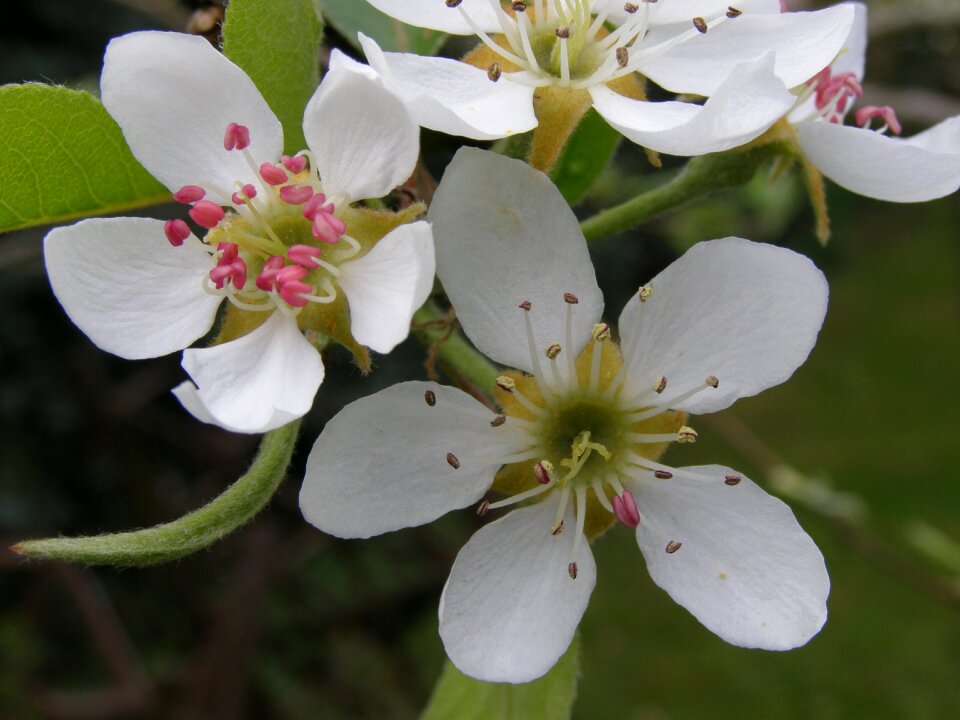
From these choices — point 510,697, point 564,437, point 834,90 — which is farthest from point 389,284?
point 834,90

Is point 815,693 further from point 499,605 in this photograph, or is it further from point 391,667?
point 499,605

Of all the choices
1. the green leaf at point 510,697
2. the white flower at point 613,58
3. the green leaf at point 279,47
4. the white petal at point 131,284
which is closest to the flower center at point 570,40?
the white flower at point 613,58

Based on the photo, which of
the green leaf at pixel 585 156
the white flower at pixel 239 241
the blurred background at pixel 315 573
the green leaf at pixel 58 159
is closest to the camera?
the white flower at pixel 239 241

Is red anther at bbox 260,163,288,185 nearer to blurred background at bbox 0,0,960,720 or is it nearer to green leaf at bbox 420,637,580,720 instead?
green leaf at bbox 420,637,580,720

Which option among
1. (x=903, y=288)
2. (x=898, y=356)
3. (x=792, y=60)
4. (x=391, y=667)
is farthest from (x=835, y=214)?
(x=792, y=60)

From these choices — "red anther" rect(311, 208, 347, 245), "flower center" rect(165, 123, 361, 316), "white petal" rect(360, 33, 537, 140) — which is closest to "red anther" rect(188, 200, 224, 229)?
"flower center" rect(165, 123, 361, 316)

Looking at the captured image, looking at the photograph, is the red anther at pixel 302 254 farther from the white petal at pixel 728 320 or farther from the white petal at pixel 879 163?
the white petal at pixel 879 163
